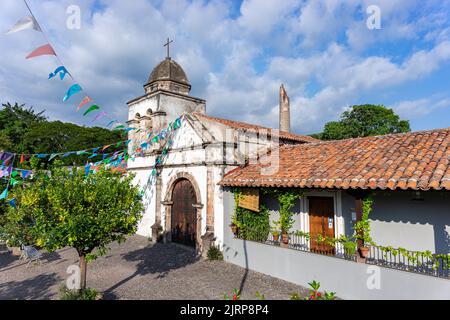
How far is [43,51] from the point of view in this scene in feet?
17.0

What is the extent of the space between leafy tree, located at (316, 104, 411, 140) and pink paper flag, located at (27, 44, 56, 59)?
28.3 metres

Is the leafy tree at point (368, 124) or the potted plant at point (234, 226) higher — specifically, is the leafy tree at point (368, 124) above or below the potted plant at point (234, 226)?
above

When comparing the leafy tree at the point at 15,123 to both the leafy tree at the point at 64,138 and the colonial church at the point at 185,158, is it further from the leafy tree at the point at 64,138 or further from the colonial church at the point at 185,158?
the colonial church at the point at 185,158

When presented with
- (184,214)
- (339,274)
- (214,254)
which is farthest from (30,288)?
(339,274)

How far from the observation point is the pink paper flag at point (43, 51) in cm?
504

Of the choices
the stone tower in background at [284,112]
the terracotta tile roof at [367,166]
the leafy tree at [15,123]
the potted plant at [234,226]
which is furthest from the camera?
the leafy tree at [15,123]

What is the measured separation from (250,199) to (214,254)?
8.54 feet

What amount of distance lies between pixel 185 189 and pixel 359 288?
762 centimetres

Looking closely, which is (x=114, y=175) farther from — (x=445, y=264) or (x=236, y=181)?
(x=445, y=264)

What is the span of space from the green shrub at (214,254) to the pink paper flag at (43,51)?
7813mm

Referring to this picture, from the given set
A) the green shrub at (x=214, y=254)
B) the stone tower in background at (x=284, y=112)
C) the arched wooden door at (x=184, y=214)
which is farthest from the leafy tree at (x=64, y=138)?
the green shrub at (x=214, y=254)

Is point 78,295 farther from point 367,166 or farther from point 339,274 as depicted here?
point 367,166

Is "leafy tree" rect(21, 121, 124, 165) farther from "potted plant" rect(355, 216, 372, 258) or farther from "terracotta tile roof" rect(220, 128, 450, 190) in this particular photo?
"potted plant" rect(355, 216, 372, 258)

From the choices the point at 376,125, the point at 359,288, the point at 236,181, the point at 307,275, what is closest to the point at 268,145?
the point at 236,181
